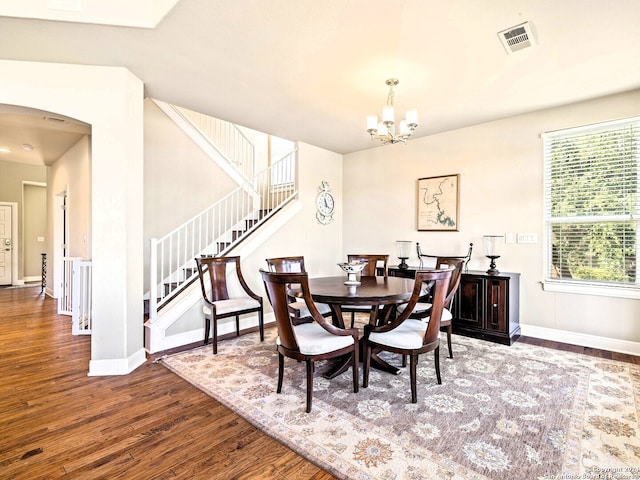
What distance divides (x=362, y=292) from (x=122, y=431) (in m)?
1.88

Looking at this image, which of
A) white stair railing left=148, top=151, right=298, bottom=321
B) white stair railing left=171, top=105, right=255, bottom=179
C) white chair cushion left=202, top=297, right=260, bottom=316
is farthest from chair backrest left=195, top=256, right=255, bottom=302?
white stair railing left=171, top=105, right=255, bottom=179

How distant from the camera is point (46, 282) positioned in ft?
22.3

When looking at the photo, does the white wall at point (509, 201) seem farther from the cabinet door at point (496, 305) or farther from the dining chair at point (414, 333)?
the dining chair at point (414, 333)

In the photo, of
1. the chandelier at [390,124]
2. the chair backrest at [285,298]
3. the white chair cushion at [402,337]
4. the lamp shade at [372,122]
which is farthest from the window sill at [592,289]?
the chair backrest at [285,298]

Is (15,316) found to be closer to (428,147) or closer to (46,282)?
(46,282)

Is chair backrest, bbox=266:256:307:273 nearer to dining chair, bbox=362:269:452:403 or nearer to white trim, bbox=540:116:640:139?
dining chair, bbox=362:269:452:403

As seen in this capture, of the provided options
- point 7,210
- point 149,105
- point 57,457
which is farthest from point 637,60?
point 7,210

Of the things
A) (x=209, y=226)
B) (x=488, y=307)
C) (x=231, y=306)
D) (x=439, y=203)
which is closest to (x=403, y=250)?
(x=439, y=203)

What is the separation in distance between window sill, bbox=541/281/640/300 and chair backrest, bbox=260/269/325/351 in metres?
3.16

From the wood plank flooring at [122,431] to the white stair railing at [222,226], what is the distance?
4.38 feet

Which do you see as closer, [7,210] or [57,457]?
[57,457]

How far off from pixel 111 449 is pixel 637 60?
4.91 metres

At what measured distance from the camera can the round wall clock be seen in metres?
5.64

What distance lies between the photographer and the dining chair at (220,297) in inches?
138
